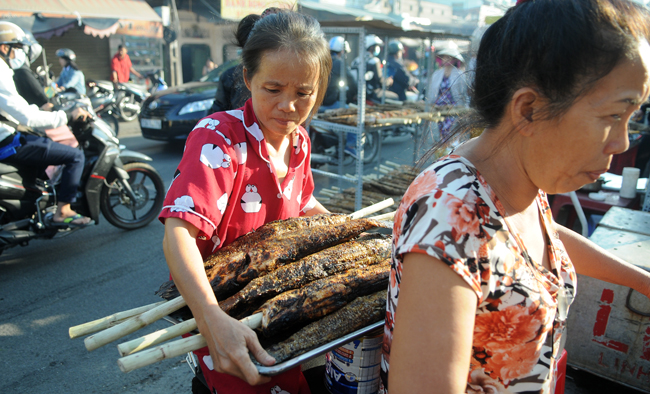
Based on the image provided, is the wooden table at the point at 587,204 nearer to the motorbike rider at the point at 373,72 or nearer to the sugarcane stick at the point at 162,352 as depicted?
the sugarcane stick at the point at 162,352

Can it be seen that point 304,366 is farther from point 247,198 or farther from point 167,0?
point 167,0

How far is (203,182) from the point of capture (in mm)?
1389

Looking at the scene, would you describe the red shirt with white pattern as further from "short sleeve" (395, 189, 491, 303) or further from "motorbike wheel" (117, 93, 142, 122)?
"motorbike wheel" (117, 93, 142, 122)

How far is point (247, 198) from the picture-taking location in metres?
1.61

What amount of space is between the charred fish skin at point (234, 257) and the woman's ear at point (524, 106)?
845mm

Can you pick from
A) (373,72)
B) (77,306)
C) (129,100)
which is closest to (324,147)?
(373,72)

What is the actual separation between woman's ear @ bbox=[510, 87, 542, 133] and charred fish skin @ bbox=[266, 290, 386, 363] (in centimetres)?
69

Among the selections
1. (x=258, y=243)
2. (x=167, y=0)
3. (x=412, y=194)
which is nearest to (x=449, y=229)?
(x=412, y=194)

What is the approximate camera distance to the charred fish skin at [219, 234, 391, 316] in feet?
4.44

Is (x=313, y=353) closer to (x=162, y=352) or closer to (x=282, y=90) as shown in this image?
(x=162, y=352)

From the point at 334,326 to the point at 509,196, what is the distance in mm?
616

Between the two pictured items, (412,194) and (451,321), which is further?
(412,194)

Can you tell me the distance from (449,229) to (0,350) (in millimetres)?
3436

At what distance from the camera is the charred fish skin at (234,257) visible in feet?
4.58
